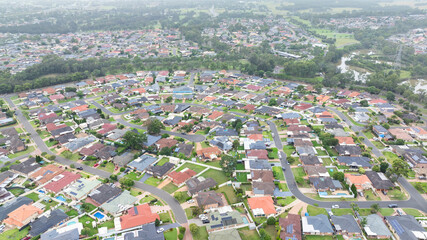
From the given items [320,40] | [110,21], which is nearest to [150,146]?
[320,40]

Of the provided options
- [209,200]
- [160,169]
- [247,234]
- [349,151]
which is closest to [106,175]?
[160,169]

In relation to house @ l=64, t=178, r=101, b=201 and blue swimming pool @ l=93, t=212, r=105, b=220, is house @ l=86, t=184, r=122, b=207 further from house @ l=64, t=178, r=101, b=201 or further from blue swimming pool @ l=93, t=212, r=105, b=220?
blue swimming pool @ l=93, t=212, r=105, b=220

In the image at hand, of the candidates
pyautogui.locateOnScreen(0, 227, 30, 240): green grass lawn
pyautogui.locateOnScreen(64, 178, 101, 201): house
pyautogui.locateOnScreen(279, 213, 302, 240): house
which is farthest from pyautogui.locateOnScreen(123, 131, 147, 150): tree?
pyautogui.locateOnScreen(279, 213, 302, 240): house

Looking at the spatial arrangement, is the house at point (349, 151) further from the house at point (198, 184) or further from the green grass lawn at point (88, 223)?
the green grass lawn at point (88, 223)

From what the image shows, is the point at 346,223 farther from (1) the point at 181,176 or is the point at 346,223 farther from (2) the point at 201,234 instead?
(1) the point at 181,176

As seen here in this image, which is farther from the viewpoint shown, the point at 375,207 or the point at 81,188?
the point at 81,188

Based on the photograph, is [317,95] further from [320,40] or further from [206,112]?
[320,40]

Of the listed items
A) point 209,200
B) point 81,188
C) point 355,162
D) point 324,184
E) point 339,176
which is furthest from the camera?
point 355,162

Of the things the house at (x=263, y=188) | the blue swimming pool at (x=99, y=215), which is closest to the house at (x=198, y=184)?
the house at (x=263, y=188)
